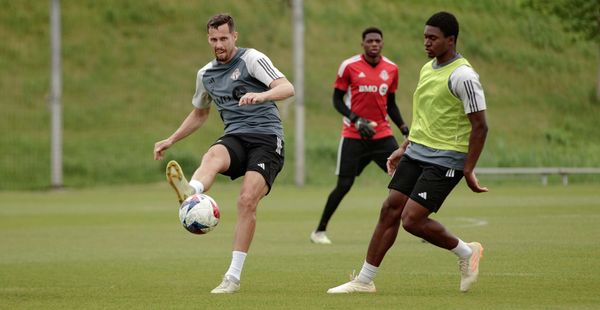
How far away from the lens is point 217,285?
10.2m

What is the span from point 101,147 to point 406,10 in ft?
59.3

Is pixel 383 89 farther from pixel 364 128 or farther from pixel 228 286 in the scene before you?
pixel 228 286

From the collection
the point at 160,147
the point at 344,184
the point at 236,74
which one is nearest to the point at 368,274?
the point at 236,74

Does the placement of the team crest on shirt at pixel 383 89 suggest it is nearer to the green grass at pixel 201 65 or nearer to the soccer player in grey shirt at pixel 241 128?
the soccer player in grey shirt at pixel 241 128

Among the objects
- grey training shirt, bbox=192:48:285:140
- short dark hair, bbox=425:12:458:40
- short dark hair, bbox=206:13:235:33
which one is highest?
short dark hair, bbox=425:12:458:40

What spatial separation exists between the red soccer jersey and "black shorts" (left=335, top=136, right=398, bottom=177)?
0.08 meters

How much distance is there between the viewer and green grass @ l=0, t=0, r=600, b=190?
37656 mm

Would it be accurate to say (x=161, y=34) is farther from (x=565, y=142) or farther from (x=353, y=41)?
(x=565, y=142)

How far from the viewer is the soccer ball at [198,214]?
8.95 m

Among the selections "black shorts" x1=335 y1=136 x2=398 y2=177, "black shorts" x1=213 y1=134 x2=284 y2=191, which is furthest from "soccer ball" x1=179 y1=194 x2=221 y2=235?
"black shorts" x1=335 y1=136 x2=398 y2=177

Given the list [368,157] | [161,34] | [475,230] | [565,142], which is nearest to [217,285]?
[368,157]

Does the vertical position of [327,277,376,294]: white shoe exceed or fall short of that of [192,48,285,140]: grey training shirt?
it falls short

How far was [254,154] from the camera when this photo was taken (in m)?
9.67

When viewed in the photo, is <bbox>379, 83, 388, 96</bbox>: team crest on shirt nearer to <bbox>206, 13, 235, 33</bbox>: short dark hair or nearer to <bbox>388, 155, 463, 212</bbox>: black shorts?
<bbox>206, 13, 235, 33</bbox>: short dark hair
